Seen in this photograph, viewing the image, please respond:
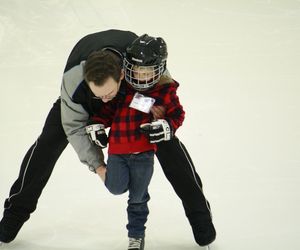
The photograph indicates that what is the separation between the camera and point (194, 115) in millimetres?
3100

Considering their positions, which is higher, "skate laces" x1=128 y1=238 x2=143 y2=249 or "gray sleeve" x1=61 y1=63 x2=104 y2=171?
"gray sleeve" x1=61 y1=63 x2=104 y2=171

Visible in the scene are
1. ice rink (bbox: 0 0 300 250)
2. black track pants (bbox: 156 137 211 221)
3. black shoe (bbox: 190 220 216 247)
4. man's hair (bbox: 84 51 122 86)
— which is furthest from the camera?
ice rink (bbox: 0 0 300 250)

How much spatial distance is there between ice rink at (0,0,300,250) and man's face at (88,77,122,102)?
2.46 ft

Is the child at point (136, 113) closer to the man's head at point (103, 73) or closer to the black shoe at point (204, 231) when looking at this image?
the man's head at point (103, 73)

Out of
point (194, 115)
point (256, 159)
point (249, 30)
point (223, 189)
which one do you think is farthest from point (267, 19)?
point (223, 189)

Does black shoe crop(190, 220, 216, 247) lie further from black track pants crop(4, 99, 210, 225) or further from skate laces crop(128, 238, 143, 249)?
skate laces crop(128, 238, 143, 249)

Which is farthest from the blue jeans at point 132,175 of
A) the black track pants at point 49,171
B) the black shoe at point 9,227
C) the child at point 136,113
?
the black shoe at point 9,227

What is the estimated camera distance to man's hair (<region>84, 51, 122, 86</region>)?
161 centimetres

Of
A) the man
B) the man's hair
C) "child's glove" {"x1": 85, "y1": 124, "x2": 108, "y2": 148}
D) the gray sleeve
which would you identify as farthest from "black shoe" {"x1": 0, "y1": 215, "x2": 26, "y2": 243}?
the man's hair

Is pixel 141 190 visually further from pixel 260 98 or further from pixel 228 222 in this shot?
pixel 260 98

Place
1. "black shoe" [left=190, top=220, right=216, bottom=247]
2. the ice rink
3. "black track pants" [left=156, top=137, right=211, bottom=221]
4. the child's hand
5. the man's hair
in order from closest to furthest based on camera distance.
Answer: the man's hair
the child's hand
"black track pants" [left=156, top=137, right=211, bottom=221]
"black shoe" [left=190, top=220, right=216, bottom=247]
the ice rink

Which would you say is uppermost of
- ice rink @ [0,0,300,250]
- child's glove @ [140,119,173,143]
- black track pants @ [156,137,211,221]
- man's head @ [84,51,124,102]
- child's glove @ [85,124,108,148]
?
man's head @ [84,51,124,102]

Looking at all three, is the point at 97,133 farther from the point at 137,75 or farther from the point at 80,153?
the point at 137,75

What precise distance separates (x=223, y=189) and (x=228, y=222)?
247 millimetres
